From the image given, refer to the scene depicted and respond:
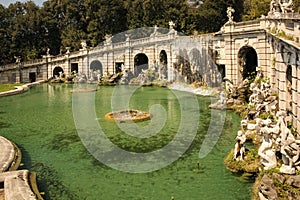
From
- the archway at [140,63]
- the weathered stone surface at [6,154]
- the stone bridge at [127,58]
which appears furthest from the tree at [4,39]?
the weathered stone surface at [6,154]

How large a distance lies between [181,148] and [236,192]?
18.6ft

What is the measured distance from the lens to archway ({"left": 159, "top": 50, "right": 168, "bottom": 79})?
4503 cm

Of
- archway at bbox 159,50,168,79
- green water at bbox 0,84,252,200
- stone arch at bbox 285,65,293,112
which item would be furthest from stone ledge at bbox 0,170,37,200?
archway at bbox 159,50,168,79

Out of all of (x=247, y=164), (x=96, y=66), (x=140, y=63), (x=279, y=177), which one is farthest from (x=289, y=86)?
(x=96, y=66)

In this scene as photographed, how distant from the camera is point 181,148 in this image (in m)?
18.1

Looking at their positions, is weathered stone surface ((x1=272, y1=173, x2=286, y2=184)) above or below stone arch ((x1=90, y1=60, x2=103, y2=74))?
below

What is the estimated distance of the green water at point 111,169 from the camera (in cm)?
1319

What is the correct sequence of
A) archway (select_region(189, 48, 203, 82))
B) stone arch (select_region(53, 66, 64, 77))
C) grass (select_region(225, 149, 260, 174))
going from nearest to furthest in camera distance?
grass (select_region(225, 149, 260, 174)) < archway (select_region(189, 48, 203, 82)) < stone arch (select_region(53, 66, 64, 77))

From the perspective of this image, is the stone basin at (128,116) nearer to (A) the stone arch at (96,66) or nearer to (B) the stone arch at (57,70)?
(A) the stone arch at (96,66)

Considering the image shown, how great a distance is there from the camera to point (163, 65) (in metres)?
45.7

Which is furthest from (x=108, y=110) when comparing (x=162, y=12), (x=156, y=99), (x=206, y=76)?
(x=162, y=12)

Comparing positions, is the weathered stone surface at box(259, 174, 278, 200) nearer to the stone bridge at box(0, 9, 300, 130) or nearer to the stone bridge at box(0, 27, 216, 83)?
the stone bridge at box(0, 9, 300, 130)

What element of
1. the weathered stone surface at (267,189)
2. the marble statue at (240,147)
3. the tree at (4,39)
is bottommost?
the weathered stone surface at (267,189)

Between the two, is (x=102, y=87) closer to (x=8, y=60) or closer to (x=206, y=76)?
(x=206, y=76)
